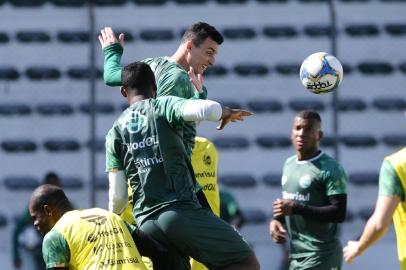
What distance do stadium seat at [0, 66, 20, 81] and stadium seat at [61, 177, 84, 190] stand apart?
5.40ft

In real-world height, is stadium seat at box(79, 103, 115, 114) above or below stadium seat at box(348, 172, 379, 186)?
above

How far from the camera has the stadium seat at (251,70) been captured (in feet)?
49.8

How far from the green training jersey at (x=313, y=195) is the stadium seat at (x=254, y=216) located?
4.77 m

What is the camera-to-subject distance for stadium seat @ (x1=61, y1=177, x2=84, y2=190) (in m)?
14.4

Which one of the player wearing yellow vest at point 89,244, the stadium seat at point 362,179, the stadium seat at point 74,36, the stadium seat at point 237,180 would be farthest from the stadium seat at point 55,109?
the player wearing yellow vest at point 89,244

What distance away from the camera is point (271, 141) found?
1492 cm

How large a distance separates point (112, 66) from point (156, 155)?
1.08 m

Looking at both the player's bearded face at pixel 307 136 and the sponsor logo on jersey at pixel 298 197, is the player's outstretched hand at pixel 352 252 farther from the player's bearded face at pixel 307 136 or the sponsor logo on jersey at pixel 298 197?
the player's bearded face at pixel 307 136

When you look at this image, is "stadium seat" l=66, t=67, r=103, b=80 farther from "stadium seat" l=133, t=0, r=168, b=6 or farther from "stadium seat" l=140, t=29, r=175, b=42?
"stadium seat" l=133, t=0, r=168, b=6

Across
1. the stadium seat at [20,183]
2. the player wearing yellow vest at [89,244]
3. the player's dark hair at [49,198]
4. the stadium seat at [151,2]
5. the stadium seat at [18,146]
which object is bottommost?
the player wearing yellow vest at [89,244]

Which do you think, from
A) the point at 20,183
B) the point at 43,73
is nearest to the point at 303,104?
the point at 43,73

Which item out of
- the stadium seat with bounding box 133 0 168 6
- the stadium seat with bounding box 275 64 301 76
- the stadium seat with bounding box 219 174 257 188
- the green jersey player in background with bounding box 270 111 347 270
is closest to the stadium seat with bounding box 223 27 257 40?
the stadium seat with bounding box 275 64 301 76

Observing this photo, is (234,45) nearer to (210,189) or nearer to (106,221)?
(210,189)

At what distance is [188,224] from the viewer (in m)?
6.81
